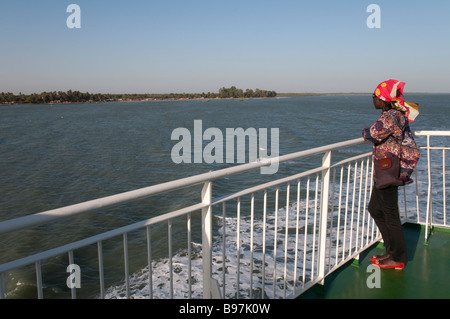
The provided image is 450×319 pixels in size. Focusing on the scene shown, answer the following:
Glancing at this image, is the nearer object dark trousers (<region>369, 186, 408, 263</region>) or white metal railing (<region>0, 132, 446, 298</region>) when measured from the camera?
white metal railing (<region>0, 132, 446, 298</region>)

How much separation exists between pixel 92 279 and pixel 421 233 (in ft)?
20.5

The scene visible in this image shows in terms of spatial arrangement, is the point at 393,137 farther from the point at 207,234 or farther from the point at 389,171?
the point at 207,234

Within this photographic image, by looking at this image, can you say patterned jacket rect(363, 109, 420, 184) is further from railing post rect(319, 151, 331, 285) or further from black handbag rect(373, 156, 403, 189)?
railing post rect(319, 151, 331, 285)

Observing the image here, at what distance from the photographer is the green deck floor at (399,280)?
10.3 ft

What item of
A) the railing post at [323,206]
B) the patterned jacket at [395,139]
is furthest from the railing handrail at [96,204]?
the patterned jacket at [395,139]

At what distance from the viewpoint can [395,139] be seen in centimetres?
305

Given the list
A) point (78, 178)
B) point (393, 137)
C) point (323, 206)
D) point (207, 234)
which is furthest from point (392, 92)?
point (78, 178)

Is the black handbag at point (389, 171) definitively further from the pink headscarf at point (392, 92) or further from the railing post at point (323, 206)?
the railing post at point (323, 206)

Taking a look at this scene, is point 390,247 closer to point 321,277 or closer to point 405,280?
point 405,280

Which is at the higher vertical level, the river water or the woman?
the woman

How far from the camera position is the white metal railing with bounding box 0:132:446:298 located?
5.49ft

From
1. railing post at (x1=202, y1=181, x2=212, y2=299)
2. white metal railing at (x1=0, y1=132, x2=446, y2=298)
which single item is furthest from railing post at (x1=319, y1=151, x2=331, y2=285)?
railing post at (x1=202, y1=181, x2=212, y2=299)

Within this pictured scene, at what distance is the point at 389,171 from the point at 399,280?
1.10 metres
